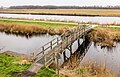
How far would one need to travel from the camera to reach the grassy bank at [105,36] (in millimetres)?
24625

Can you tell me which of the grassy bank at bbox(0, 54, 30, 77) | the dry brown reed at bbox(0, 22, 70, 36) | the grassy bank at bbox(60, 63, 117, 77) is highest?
the grassy bank at bbox(0, 54, 30, 77)

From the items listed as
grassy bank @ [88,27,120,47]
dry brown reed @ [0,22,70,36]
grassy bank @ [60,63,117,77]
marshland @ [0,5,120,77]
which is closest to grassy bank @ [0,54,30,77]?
marshland @ [0,5,120,77]

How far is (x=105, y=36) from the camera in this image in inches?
1027

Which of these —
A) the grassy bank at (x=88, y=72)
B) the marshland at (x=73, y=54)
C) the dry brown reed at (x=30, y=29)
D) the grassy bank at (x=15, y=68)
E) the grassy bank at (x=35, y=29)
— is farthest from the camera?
the grassy bank at (x=35, y=29)

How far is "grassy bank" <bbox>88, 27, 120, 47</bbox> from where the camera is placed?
24625 mm

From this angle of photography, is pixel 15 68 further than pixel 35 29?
No

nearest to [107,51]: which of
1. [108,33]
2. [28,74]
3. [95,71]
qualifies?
[108,33]

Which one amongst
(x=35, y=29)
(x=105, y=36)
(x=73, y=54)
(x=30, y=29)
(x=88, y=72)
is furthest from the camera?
(x=30, y=29)

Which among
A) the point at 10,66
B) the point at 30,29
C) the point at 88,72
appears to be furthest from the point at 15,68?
the point at 30,29

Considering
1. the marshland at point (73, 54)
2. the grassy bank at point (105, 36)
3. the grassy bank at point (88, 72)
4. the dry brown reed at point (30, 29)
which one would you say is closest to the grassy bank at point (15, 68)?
the marshland at point (73, 54)

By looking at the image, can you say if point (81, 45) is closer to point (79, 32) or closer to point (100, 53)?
point (79, 32)

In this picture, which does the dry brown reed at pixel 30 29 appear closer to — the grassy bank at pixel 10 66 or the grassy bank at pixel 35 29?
the grassy bank at pixel 35 29

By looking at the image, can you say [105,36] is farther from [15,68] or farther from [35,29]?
[15,68]

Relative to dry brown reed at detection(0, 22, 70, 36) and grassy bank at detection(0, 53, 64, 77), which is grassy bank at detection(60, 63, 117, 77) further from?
dry brown reed at detection(0, 22, 70, 36)
